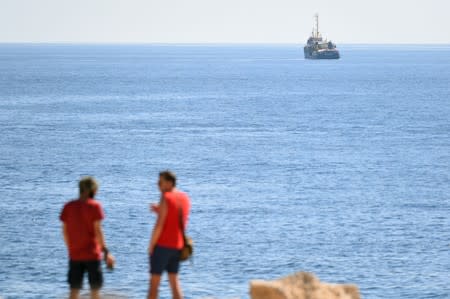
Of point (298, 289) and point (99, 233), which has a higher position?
point (99, 233)

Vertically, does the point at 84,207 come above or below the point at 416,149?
above

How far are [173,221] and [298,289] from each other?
6.15 ft

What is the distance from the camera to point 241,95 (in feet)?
504

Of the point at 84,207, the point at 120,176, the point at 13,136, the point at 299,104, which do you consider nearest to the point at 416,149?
the point at 120,176

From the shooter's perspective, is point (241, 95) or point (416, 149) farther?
point (241, 95)

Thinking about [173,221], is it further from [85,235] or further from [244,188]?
[244,188]

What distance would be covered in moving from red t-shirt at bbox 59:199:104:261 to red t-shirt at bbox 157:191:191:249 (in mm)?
814

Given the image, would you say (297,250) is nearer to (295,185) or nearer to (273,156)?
(295,185)

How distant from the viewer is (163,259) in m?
12.4

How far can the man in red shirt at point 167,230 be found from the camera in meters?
12.1

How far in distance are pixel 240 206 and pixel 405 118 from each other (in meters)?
58.6

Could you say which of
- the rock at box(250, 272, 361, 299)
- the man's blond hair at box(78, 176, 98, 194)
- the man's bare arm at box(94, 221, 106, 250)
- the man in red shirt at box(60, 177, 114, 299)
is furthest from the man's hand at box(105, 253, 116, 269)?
the rock at box(250, 272, 361, 299)

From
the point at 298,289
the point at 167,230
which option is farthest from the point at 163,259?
Result: the point at 298,289

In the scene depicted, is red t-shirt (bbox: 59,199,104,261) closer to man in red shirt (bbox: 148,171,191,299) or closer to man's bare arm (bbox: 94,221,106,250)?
man's bare arm (bbox: 94,221,106,250)
